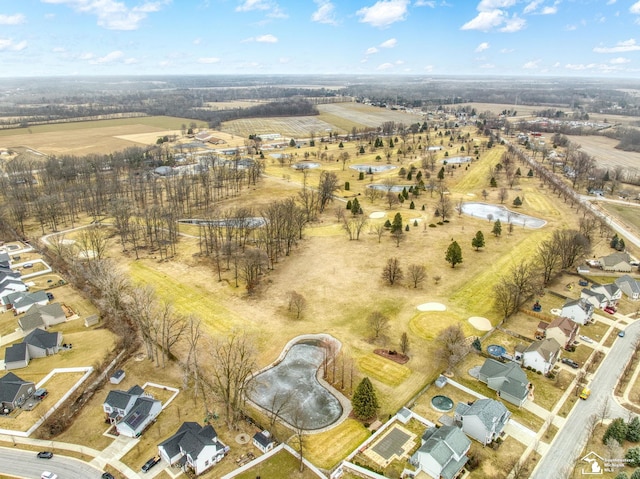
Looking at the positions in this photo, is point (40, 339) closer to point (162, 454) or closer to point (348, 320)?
point (162, 454)

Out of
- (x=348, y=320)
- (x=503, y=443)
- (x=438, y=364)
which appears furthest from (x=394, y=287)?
(x=503, y=443)

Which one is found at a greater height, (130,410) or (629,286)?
(629,286)

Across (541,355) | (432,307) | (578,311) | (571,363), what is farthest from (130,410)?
(578,311)

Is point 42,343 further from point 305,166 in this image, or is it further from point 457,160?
point 457,160

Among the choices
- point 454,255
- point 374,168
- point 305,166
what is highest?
point 305,166

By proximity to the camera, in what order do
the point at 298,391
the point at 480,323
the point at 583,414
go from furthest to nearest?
1. the point at 480,323
2. the point at 298,391
3. the point at 583,414

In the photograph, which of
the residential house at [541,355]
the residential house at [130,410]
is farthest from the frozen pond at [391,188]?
the residential house at [130,410]

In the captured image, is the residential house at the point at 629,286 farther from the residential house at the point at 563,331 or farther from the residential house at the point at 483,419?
the residential house at the point at 483,419
